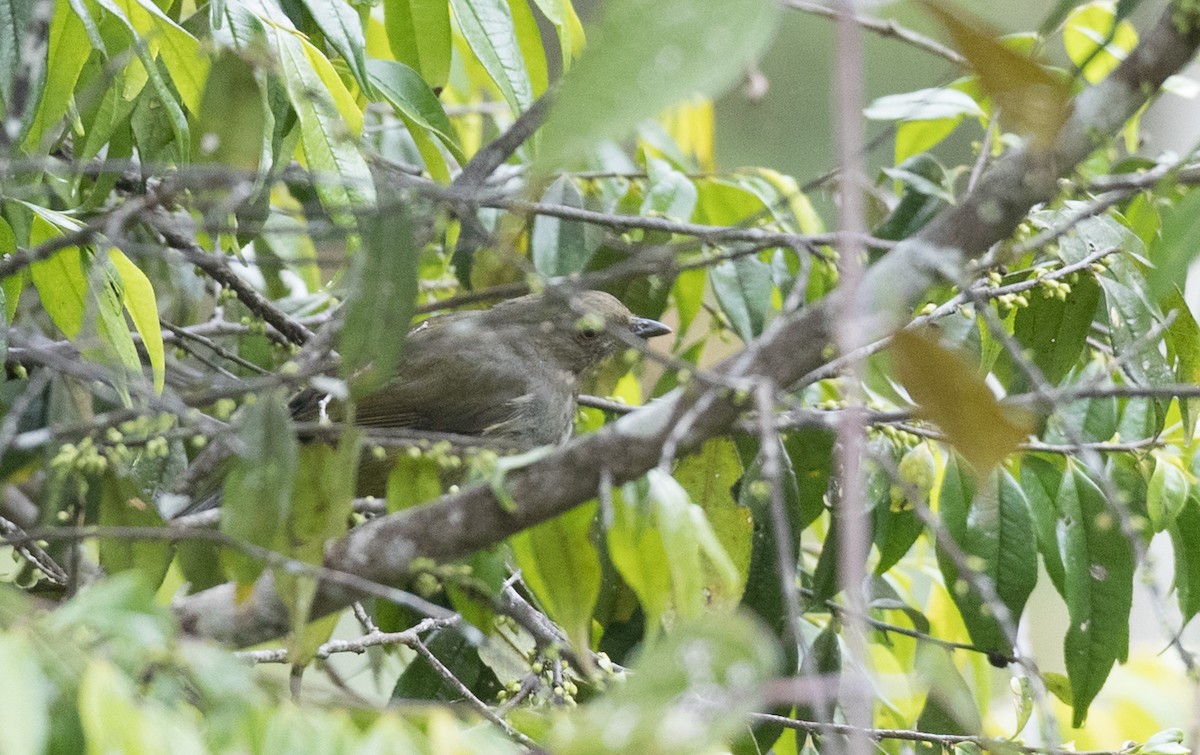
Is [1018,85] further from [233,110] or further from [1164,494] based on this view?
[1164,494]

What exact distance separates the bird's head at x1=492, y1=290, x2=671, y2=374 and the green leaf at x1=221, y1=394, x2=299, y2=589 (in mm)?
2245

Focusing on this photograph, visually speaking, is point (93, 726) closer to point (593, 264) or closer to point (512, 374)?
point (593, 264)

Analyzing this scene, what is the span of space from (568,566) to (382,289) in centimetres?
52

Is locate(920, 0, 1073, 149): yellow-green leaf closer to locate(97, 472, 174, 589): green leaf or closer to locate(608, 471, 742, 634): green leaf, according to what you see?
locate(608, 471, 742, 634): green leaf

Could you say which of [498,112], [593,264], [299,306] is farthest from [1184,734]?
[498,112]

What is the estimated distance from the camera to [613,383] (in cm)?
434

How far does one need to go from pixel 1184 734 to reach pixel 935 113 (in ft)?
5.63

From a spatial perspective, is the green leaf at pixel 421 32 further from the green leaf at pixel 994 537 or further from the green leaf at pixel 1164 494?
the green leaf at pixel 1164 494

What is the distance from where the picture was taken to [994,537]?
9.37 ft

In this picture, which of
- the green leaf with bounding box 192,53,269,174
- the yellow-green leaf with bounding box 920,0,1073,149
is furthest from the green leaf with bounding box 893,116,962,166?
the yellow-green leaf with bounding box 920,0,1073,149

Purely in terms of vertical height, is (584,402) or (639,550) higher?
(639,550)

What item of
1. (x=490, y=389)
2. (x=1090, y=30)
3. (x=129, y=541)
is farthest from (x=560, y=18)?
(x=1090, y=30)

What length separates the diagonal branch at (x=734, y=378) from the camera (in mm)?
1594

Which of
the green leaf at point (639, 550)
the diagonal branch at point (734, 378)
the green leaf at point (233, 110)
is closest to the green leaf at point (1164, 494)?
the diagonal branch at point (734, 378)
